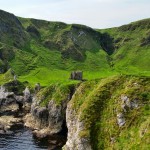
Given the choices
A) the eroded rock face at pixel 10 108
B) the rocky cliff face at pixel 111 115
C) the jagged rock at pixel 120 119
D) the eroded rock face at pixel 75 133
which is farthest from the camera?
the eroded rock face at pixel 10 108

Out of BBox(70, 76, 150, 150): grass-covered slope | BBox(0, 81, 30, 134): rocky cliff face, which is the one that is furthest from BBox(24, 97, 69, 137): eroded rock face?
BBox(70, 76, 150, 150): grass-covered slope

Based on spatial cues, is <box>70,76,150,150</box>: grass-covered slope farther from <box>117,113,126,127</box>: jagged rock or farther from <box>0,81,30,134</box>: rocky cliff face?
<box>0,81,30,134</box>: rocky cliff face

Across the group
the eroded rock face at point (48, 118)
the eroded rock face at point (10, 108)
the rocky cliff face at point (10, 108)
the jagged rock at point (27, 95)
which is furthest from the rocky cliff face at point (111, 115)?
the jagged rock at point (27, 95)

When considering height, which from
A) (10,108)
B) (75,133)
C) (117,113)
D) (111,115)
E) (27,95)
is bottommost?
(10,108)

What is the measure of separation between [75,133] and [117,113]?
12.5 meters

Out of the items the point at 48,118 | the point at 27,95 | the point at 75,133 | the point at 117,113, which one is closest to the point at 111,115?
the point at 117,113

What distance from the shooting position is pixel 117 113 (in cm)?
8656

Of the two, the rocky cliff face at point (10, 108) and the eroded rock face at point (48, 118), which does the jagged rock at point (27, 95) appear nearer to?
the rocky cliff face at point (10, 108)

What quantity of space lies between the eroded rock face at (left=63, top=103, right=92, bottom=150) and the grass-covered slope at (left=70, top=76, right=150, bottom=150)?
3.19 ft

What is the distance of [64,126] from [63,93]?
1290 cm

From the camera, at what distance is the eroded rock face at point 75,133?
278 feet

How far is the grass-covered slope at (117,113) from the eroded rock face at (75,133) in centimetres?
97

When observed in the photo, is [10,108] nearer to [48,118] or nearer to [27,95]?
[27,95]

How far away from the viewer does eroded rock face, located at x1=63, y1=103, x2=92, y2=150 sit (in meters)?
84.9
